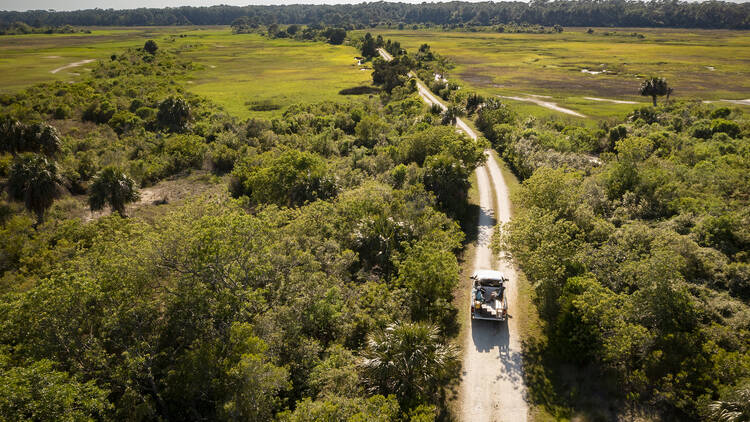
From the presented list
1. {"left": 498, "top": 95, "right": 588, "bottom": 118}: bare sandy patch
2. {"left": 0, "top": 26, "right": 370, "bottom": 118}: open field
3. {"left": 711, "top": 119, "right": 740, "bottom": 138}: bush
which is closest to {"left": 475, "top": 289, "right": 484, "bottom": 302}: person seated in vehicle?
{"left": 711, "top": 119, "right": 740, "bottom": 138}: bush

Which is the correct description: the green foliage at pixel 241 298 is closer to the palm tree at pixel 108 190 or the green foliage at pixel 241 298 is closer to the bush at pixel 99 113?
the palm tree at pixel 108 190

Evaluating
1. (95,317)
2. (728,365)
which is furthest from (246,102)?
(728,365)

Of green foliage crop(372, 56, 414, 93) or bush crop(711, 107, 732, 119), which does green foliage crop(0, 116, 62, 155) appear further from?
bush crop(711, 107, 732, 119)

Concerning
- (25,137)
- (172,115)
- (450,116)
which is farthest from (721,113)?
(25,137)

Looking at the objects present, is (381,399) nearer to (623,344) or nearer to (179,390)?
(179,390)

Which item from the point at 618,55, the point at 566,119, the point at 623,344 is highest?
the point at 618,55

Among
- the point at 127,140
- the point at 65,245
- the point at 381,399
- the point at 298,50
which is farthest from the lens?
the point at 298,50
